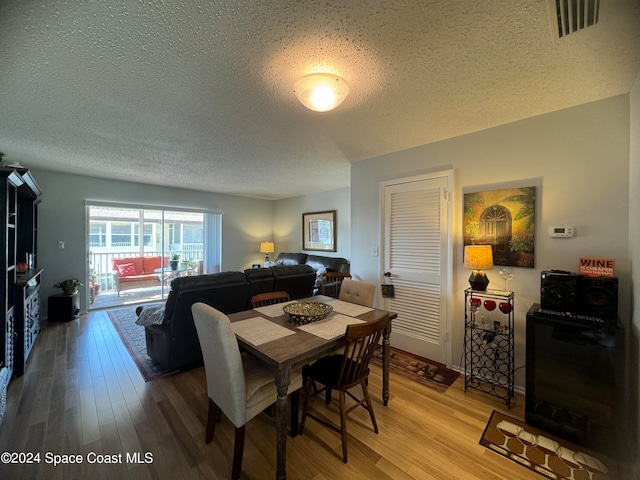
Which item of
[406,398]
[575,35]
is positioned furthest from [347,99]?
[406,398]

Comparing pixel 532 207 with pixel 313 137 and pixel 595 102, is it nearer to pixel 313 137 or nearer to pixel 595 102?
pixel 595 102

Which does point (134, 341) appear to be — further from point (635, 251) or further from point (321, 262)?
point (635, 251)

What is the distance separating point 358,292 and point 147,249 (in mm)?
5544

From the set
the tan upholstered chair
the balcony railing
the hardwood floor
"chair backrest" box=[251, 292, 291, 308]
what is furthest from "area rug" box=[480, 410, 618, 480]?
the balcony railing

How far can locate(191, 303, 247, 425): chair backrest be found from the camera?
1349 millimetres

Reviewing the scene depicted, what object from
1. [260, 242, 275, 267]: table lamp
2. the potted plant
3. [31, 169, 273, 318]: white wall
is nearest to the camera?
the potted plant

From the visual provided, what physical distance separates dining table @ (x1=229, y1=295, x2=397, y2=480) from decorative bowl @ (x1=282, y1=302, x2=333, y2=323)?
0.03m

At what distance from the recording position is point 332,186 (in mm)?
5246

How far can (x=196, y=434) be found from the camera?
1733 mm

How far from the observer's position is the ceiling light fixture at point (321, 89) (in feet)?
5.10

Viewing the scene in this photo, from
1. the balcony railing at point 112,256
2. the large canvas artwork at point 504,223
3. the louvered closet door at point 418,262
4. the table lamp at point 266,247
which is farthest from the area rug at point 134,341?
the large canvas artwork at point 504,223

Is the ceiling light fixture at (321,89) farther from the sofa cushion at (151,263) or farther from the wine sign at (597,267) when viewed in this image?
the sofa cushion at (151,263)

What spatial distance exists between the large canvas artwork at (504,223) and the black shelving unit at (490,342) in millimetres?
366

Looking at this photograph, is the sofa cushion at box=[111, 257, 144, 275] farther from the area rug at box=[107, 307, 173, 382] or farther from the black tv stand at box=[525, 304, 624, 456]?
the black tv stand at box=[525, 304, 624, 456]
